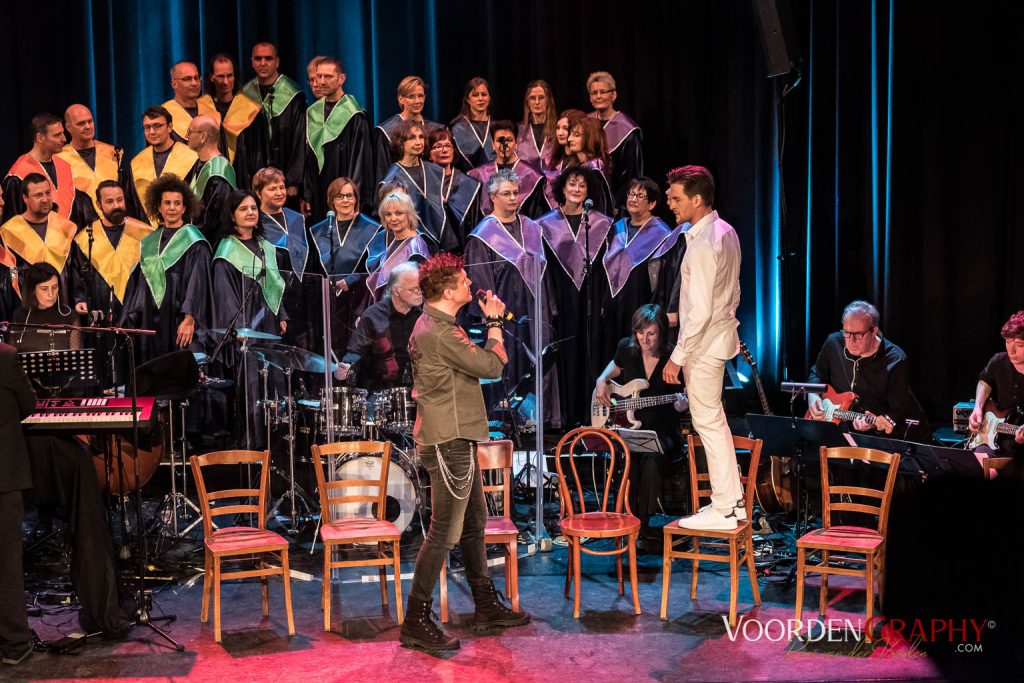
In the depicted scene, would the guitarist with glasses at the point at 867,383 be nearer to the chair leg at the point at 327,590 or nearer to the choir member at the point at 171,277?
the chair leg at the point at 327,590

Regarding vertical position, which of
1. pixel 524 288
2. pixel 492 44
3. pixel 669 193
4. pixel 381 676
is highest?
pixel 492 44

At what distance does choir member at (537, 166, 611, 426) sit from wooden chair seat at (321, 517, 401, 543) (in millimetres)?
2947

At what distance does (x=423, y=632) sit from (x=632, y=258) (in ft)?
13.2

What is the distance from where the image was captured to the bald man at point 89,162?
26.0ft

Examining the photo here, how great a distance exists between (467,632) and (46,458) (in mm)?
1983

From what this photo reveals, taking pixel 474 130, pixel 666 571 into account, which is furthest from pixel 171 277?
pixel 666 571

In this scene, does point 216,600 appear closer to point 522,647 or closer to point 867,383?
point 522,647

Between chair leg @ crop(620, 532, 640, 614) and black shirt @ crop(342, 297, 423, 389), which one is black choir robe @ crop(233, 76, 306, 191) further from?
chair leg @ crop(620, 532, 640, 614)

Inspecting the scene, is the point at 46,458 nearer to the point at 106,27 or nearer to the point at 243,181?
the point at 243,181

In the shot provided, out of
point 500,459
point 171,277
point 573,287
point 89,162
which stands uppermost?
point 89,162

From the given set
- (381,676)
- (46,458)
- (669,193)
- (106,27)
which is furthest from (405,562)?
(106,27)

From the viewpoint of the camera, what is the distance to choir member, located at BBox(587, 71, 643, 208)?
313 inches

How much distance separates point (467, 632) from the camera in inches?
179

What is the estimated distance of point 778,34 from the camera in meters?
6.60
